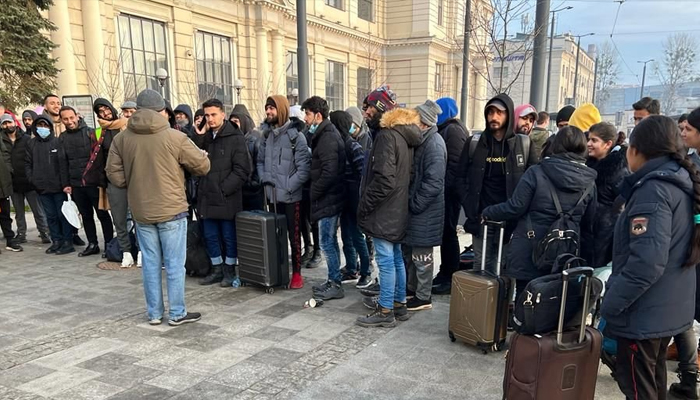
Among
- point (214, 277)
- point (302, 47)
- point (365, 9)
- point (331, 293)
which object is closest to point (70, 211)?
point (214, 277)

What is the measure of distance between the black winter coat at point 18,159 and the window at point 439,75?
32.5m

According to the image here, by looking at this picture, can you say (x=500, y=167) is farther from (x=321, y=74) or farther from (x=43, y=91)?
(x=321, y=74)

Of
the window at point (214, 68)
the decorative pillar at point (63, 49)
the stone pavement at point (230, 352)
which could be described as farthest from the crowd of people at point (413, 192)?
the window at point (214, 68)

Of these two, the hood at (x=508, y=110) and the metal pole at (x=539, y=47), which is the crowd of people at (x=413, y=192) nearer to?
the hood at (x=508, y=110)

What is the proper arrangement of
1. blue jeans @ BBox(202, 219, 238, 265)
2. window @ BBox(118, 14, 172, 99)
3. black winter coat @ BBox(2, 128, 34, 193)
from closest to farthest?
blue jeans @ BBox(202, 219, 238, 265) < black winter coat @ BBox(2, 128, 34, 193) < window @ BBox(118, 14, 172, 99)

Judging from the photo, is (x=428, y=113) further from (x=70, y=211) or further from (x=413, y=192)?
(x=70, y=211)

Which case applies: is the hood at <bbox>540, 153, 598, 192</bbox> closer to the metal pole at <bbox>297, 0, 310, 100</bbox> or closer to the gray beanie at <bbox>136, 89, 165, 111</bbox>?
the gray beanie at <bbox>136, 89, 165, 111</bbox>

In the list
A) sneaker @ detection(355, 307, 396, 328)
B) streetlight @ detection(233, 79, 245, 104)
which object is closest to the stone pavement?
sneaker @ detection(355, 307, 396, 328)

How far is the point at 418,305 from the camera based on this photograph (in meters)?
4.82

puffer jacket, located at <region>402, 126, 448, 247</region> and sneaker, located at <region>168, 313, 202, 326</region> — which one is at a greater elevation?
puffer jacket, located at <region>402, 126, 448, 247</region>

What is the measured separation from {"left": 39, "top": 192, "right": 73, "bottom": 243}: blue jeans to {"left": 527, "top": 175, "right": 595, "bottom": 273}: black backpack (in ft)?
22.8

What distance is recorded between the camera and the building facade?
52.4ft

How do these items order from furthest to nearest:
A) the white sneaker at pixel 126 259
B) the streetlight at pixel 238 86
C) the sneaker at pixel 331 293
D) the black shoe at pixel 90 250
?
the streetlight at pixel 238 86, the black shoe at pixel 90 250, the white sneaker at pixel 126 259, the sneaker at pixel 331 293

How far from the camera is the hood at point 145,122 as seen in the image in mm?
4160
